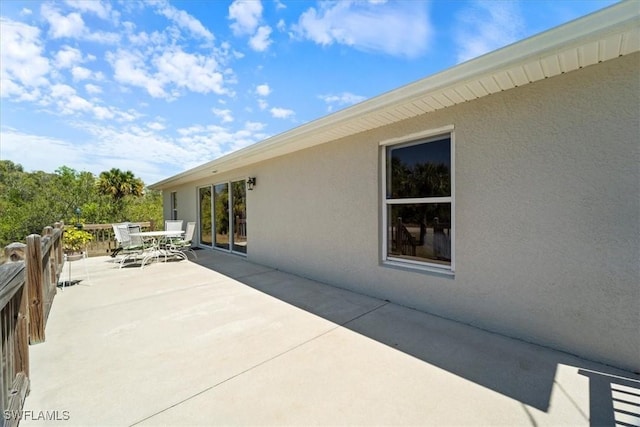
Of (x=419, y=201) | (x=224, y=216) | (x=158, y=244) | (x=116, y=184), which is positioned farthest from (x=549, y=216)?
(x=116, y=184)

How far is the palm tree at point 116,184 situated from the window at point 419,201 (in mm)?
22639

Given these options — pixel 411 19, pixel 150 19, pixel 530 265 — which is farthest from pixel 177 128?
pixel 530 265

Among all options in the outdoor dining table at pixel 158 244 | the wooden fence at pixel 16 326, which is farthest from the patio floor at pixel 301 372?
the outdoor dining table at pixel 158 244

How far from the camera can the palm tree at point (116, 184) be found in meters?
20.9

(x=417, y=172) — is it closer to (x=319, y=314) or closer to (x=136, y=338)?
(x=319, y=314)

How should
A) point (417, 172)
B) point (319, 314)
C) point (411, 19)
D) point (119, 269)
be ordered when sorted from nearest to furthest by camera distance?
point (319, 314) → point (417, 172) → point (411, 19) → point (119, 269)

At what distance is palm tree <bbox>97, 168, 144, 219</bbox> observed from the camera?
20922mm

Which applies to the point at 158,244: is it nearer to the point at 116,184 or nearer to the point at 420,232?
the point at 420,232

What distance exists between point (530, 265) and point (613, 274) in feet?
2.00

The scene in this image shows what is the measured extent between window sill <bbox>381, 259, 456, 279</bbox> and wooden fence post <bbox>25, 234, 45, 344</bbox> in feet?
14.4

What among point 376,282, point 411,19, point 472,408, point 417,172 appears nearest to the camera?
point 472,408

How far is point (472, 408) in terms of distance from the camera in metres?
1.94

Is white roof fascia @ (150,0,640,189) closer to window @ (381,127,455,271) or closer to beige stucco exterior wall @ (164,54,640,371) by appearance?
beige stucco exterior wall @ (164,54,640,371)

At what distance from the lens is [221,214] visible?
9.42m
